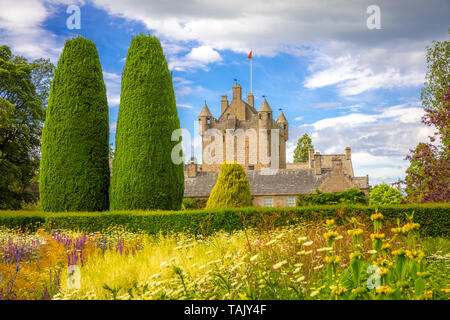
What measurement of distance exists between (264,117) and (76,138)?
37218 millimetres

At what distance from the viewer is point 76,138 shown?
15.4m

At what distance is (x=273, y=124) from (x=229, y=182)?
33.8m

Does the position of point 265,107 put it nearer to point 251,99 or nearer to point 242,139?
point 242,139

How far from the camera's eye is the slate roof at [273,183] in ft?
102

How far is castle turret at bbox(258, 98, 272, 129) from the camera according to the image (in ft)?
165

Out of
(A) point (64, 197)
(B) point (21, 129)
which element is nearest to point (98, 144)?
(A) point (64, 197)

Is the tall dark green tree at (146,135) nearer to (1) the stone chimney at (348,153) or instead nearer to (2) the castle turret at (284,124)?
(1) the stone chimney at (348,153)

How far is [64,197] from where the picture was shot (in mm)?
15188

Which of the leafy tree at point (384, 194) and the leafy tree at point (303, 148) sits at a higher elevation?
the leafy tree at point (303, 148)

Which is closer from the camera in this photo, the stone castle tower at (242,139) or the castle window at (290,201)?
the castle window at (290,201)

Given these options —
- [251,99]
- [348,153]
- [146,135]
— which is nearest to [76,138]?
[146,135]

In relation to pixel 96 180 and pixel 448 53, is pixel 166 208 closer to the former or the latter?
pixel 96 180

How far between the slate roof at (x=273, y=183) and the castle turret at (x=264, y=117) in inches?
700

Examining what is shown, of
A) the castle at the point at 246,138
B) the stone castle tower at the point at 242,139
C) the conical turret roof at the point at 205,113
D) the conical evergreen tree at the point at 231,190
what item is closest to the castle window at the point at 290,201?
the castle at the point at 246,138
